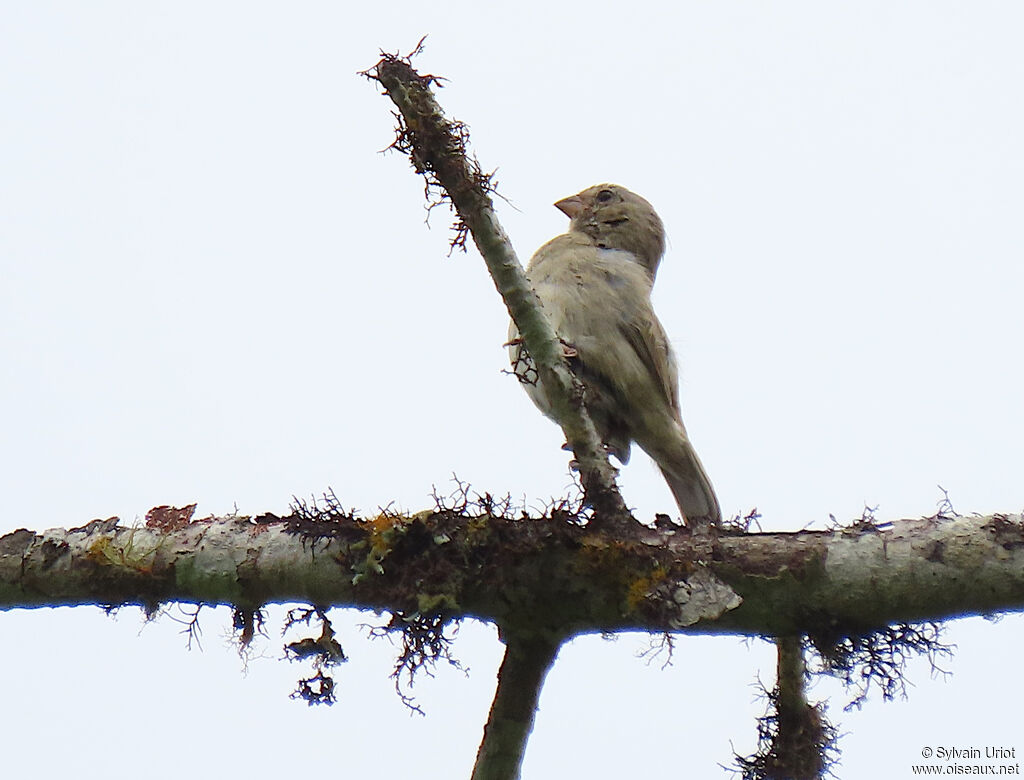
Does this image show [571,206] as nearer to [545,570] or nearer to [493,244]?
[493,244]

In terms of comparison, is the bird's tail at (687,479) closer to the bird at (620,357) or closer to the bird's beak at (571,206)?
the bird at (620,357)

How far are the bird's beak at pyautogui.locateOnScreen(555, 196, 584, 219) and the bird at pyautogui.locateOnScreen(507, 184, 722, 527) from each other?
546mm

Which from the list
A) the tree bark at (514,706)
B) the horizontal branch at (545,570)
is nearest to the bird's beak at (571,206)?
the horizontal branch at (545,570)

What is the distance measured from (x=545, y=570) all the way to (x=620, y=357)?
8.08 feet

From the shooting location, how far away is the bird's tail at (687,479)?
5.66 m

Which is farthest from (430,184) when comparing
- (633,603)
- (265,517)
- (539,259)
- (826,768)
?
(539,259)

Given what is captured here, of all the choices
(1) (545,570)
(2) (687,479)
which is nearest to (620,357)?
(2) (687,479)

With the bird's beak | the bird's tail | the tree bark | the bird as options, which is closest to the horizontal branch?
the tree bark

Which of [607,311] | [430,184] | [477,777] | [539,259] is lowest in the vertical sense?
[477,777]

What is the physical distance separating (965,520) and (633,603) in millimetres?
833

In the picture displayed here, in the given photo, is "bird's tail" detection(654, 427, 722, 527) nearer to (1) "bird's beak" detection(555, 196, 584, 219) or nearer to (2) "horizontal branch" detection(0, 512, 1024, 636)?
(1) "bird's beak" detection(555, 196, 584, 219)

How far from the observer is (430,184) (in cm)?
336

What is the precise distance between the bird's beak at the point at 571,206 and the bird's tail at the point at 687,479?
1.61m

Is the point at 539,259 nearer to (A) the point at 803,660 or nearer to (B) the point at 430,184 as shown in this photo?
(B) the point at 430,184
